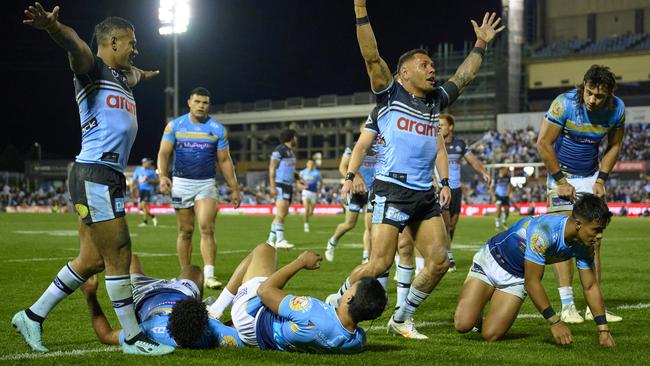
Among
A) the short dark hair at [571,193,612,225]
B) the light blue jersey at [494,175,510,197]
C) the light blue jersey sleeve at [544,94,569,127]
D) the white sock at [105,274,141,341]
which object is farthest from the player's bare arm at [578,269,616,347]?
the light blue jersey at [494,175,510,197]

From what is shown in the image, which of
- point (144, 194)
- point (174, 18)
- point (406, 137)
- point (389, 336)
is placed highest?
point (174, 18)

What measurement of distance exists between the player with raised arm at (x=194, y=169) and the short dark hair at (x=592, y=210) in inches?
A: 238

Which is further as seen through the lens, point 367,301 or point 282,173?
point 282,173

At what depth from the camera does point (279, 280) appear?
608 centimetres

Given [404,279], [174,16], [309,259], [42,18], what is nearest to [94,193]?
[42,18]

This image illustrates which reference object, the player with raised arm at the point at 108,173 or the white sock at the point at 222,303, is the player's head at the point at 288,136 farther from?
the player with raised arm at the point at 108,173

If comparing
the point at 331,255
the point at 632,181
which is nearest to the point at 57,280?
the point at 331,255

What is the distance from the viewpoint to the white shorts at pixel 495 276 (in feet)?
23.8

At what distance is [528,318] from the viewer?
8266 millimetres

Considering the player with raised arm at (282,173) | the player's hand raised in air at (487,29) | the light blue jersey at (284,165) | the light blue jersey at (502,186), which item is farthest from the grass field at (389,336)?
the light blue jersey at (502,186)

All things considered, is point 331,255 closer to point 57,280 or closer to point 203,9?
point 57,280

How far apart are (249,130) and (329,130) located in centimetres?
1065

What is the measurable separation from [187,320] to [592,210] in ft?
10.2

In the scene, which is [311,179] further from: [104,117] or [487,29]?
[104,117]
